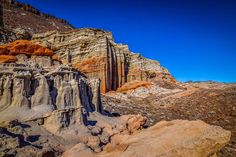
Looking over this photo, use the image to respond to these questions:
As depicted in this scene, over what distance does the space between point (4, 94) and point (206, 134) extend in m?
6.85

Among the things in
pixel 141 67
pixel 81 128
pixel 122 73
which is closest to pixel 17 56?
pixel 81 128

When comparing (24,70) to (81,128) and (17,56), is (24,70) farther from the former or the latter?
(17,56)

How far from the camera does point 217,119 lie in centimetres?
1958

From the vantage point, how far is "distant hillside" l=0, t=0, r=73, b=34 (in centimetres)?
Answer: 6307

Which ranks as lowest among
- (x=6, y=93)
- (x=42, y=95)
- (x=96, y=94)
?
(x=96, y=94)

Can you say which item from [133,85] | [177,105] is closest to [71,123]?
[177,105]

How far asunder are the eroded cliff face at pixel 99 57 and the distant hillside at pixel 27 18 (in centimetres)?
3005

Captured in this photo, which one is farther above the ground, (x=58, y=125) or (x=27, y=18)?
(x=27, y=18)

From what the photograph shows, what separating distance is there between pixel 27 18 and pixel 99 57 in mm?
52019

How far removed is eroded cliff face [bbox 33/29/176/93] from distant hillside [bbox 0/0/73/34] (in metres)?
30.0

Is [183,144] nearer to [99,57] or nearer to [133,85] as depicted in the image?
[99,57]

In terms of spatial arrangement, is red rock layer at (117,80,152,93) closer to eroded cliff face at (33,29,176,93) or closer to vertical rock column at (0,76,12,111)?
eroded cliff face at (33,29,176,93)

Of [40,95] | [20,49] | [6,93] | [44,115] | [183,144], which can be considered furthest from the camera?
[20,49]

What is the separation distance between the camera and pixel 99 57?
3061 centimetres
